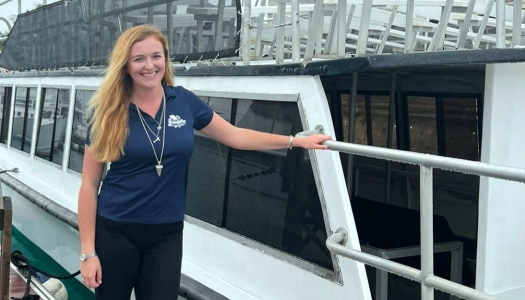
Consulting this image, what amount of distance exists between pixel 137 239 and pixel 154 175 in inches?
10.4

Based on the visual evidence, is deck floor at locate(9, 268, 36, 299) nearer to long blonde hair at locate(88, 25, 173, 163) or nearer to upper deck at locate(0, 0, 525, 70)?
upper deck at locate(0, 0, 525, 70)

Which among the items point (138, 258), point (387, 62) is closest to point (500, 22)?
point (387, 62)

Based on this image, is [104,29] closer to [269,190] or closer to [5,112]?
[269,190]

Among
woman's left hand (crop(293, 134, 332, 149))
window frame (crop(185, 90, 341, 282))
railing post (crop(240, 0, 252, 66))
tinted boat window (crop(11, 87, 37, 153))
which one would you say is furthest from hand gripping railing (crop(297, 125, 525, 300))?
tinted boat window (crop(11, 87, 37, 153))

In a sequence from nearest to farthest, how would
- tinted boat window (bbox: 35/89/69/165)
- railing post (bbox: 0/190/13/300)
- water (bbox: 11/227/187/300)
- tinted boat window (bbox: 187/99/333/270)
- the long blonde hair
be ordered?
the long blonde hair → tinted boat window (bbox: 187/99/333/270) → railing post (bbox: 0/190/13/300) → tinted boat window (bbox: 35/89/69/165) → water (bbox: 11/227/187/300)

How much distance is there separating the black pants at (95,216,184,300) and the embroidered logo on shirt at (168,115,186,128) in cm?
40

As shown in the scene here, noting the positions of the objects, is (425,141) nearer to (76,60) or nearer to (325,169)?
(325,169)

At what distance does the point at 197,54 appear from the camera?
3.77 meters

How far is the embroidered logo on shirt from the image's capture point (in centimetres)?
238

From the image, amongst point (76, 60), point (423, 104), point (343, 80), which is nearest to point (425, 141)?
point (423, 104)

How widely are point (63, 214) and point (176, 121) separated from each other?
3.52 meters

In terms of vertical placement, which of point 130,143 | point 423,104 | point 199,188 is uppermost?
point 423,104

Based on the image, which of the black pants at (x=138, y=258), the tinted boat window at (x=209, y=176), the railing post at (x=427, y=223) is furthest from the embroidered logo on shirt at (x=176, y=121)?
the tinted boat window at (x=209, y=176)

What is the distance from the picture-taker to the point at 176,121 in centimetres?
240
